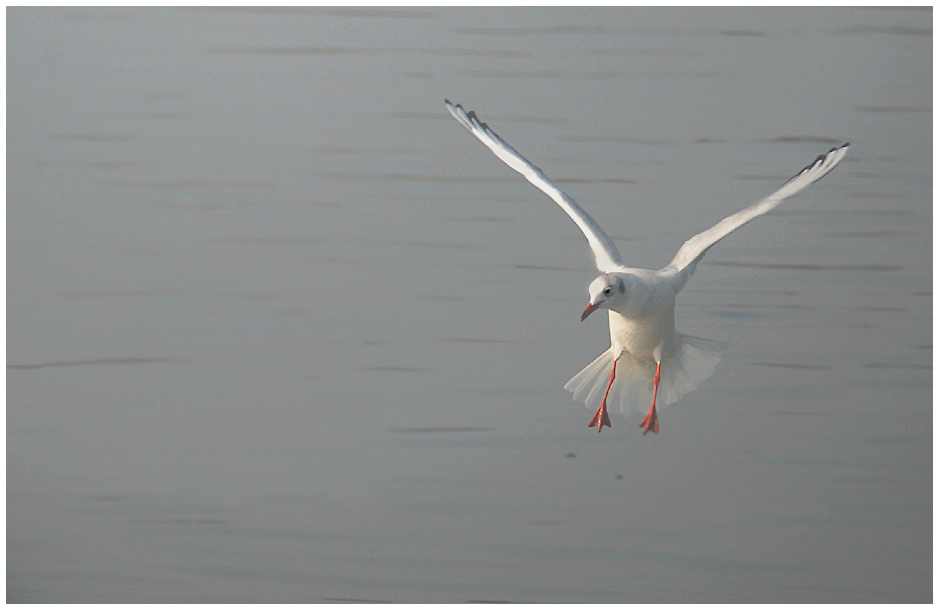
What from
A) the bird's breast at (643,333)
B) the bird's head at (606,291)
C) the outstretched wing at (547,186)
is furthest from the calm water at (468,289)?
the bird's head at (606,291)

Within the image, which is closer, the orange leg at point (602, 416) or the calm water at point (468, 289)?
the orange leg at point (602, 416)

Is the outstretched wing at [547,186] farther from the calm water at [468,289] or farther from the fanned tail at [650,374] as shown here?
the fanned tail at [650,374]

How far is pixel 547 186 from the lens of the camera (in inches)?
65.4

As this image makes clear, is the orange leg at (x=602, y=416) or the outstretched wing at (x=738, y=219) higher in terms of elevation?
the outstretched wing at (x=738, y=219)

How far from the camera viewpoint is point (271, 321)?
183cm

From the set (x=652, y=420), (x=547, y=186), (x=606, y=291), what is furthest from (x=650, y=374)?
(x=547, y=186)

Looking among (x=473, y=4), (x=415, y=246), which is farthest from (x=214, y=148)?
(x=473, y=4)

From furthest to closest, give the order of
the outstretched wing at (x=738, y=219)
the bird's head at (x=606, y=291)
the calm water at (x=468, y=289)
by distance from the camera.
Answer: the calm water at (x=468, y=289) < the outstretched wing at (x=738, y=219) < the bird's head at (x=606, y=291)

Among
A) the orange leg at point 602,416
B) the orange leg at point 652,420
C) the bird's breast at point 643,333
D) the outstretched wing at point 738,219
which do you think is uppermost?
the outstretched wing at point 738,219

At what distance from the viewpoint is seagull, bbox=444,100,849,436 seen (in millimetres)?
1532

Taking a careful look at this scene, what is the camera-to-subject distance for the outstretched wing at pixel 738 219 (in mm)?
1568

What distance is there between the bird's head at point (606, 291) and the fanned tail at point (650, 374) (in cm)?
19

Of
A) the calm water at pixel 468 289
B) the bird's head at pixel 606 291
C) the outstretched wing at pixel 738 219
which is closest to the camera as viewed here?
the bird's head at pixel 606 291

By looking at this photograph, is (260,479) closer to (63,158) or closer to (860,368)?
(63,158)
